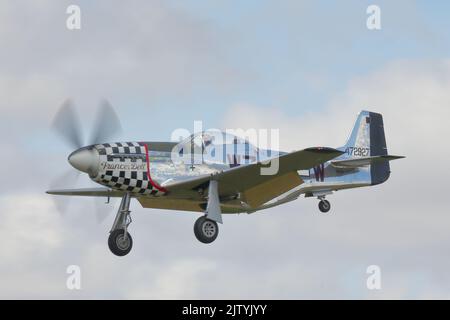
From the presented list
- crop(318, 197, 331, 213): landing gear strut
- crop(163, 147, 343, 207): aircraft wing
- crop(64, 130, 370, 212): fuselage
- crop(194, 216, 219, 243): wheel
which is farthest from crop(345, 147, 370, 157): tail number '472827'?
crop(194, 216, 219, 243): wheel

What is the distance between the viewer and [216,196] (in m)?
21.1

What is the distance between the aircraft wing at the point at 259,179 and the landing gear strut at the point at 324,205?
13.2 feet

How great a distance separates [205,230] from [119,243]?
189 centimetres

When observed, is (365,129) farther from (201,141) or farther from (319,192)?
(201,141)

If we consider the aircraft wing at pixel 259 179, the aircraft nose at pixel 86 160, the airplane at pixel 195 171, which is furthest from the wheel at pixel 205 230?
the aircraft nose at pixel 86 160

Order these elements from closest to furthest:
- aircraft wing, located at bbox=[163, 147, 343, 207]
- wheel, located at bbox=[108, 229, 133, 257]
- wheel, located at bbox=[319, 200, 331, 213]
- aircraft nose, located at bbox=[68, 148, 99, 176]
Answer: aircraft wing, located at bbox=[163, 147, 343, 207] < aircraft nose, located at bbox=[68, 148, 99, 176] < wheel, located at bbox=[108, 229, 133, 257] < wheel, located at bbox=[319, 200, 331, 213]

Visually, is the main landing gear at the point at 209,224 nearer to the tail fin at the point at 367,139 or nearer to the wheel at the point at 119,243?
the wheel at the point at 119,243

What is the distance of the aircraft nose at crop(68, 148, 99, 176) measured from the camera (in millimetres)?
20172

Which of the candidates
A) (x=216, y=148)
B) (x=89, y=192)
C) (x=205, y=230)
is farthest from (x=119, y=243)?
(x=216, y=148)

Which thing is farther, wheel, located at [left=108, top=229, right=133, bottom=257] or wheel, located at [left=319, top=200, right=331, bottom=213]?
wheel, located at [left=319, top=200, right=331, bottom=213]

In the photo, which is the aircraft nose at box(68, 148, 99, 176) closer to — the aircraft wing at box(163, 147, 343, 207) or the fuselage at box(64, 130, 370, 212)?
the fuselage at box(64, 130, 370, 212)

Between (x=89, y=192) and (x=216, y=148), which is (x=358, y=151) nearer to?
(x=216, y=148)

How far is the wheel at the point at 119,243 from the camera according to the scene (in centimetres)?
2080

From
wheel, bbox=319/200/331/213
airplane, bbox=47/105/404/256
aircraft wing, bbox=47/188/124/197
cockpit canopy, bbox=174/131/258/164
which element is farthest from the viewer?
wheel, bbox=319/200/331/213
